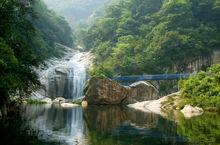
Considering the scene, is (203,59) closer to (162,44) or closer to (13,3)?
(162,44)

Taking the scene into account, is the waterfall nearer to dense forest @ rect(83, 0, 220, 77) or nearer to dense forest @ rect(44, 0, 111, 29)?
dense forest @ rect(83, 0, 220, 77)

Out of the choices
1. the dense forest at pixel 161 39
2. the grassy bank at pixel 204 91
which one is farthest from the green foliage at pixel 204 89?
the dense forest at pixel 161 39

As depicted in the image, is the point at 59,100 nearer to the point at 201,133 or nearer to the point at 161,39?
the point at 161,39

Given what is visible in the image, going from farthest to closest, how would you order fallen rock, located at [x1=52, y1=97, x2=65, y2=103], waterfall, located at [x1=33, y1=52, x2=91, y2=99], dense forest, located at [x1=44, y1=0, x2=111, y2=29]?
dense forest, located at [x1=44, y1=0, x2=111, y2=29], waterfall, located at [x1=33, y1=52, x2=91, y2=99], fallen rock, located at [x1=52, y1=97, x2=65, y2=103]

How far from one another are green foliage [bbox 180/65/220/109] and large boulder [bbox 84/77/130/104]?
10.1 m


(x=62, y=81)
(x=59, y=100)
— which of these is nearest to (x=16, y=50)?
(x=59, y=100)

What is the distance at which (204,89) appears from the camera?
43.8m

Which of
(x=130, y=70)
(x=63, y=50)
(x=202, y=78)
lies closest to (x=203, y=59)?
(x=130, y=70)

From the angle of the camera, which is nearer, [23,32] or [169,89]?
[23,32]

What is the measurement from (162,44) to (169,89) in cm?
749

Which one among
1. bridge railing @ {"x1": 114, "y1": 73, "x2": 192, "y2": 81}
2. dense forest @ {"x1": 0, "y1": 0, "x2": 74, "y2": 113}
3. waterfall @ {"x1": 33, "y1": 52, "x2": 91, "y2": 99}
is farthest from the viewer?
waterfall @ {"x1": 33, "y1": 52, "x2": 91, "y2": 99}

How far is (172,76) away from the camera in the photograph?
60.1 metres

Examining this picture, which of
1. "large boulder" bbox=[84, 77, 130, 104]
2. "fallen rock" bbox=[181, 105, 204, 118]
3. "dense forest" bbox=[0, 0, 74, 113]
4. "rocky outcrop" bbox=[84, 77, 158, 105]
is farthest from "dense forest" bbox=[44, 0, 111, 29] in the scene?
"dense forest" bbox=[0, 0, 74, 113]

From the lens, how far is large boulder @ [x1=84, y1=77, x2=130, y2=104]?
54219 millimetres
